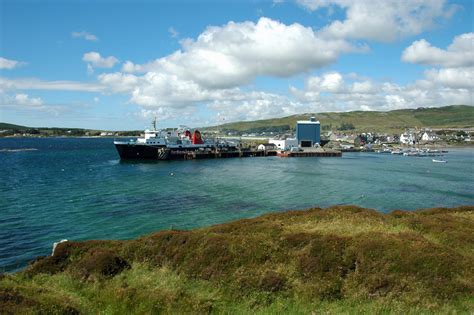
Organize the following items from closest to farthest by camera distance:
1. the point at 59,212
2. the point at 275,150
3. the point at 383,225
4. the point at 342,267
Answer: the point at 342,267, the point at 383,225, the point at 59,212, the point at 275,150

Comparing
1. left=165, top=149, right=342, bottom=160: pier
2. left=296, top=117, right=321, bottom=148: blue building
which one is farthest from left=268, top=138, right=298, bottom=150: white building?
left=165, top=149, right=342, bottom=160: pier

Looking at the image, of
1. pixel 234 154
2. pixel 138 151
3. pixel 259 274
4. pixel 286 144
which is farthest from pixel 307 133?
pixel 259 274

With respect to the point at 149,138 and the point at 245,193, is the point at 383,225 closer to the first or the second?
the point at 245,193

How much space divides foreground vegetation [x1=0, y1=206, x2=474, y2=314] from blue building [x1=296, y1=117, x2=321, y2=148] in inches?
5918

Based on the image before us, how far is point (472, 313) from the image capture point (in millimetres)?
12227

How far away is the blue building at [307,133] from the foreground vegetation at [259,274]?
493ft

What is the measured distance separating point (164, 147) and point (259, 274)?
102728mm

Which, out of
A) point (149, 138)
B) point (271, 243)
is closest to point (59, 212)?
point (271, 243)

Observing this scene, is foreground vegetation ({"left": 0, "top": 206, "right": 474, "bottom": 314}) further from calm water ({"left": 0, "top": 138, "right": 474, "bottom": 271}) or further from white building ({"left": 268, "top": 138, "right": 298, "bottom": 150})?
white building ({"left": 268, "top": 138, "right": 298, "bottom": 150})

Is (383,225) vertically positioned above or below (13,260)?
above

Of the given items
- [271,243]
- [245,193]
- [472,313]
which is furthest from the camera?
[245,193]

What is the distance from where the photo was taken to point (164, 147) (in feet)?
379

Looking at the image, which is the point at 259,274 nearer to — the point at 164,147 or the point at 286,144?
the point at 164,147

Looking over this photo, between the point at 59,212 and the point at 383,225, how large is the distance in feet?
98.8
